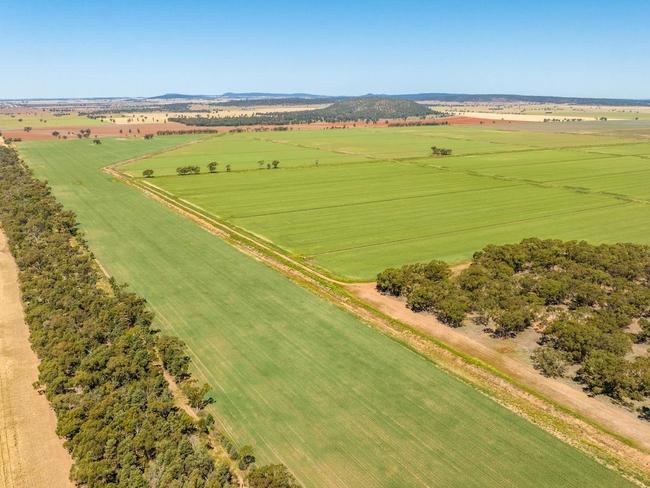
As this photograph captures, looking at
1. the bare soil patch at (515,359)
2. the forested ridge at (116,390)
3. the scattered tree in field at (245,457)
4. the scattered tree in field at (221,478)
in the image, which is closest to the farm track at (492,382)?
the bare soil patch at (515,359)

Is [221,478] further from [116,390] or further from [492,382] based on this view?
[492,382]

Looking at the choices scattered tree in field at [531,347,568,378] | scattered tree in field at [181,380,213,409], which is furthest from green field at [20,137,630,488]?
scattered tree in field at [531,347,568,378]

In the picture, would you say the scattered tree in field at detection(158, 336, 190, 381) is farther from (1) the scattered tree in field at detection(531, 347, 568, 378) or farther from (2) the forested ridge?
(1) the scattered tree in field at detection(531, 347, 568, 378)

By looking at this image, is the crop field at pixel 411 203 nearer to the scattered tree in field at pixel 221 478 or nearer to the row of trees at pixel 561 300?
the row of trees at pixel 561 300

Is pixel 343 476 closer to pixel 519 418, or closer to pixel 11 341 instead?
pixel 519 418

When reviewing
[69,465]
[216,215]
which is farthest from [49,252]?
[69,465]
